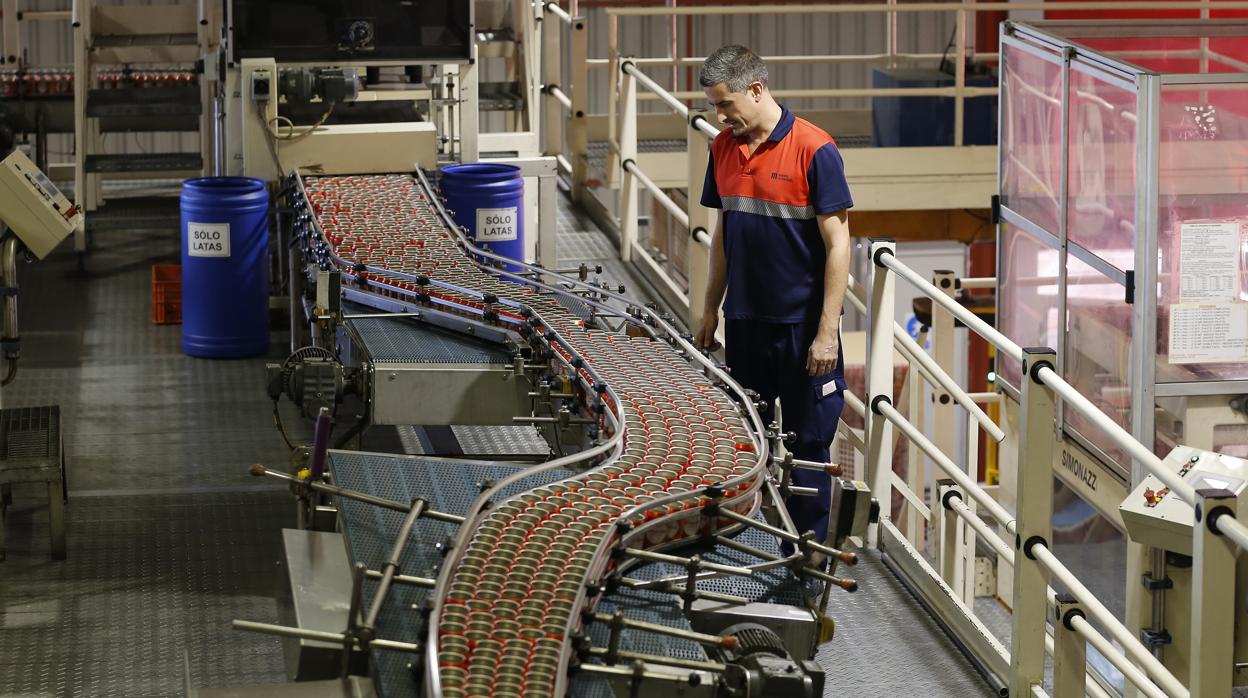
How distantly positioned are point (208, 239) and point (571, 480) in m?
4.02

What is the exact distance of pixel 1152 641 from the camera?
209 inches

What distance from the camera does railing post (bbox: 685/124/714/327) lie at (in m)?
6.51

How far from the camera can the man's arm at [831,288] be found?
14.8ft

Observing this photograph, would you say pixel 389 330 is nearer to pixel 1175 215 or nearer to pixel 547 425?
pixel 547 425

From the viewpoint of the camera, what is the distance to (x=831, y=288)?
452 centimetres

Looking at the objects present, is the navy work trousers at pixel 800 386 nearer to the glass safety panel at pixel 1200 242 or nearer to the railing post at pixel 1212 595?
the railing post at pixel 1212 595

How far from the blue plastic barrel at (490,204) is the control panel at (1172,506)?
3408 mm

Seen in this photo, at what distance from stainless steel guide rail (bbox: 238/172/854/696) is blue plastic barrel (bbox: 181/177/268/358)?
1395 millimetres

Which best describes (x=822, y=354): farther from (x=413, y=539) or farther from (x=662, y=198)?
(x=662, y=198)

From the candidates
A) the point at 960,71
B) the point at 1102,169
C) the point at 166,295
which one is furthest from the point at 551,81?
the point at 1102,169

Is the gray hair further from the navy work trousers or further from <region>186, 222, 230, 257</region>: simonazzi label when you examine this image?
<region>186, 222, 230, 257</region>: simonazzi label

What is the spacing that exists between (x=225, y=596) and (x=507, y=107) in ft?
16.2

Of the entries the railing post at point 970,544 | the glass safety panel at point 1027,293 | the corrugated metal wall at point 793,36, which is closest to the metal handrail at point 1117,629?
the railing post at point 970,544

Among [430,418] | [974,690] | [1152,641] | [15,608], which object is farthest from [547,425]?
[1152,641]
